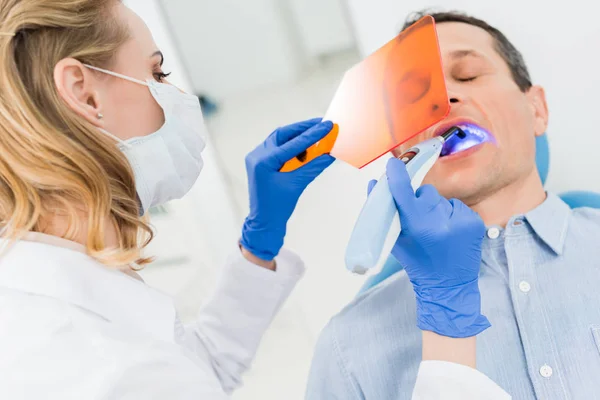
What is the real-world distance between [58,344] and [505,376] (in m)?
0.77

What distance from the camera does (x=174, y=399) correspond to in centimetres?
70

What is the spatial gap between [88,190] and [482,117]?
0.79 meters

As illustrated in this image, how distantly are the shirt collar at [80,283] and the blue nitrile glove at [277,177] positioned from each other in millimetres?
361

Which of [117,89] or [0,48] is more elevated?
[0,48]

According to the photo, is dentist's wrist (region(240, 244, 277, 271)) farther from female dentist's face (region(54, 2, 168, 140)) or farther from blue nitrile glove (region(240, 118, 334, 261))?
female dentist's face (region(54, 2, 168, 140))

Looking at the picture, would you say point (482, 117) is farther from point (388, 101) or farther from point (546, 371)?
point (546, 371)

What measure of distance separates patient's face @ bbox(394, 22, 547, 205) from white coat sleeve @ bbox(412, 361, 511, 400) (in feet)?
1.32

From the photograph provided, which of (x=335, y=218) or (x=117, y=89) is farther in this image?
(x=335, y=218)

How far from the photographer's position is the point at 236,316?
123 centimetres

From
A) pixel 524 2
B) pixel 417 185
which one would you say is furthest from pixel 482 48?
pixel 417 185

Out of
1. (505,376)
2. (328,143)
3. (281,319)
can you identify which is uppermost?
(328,143)

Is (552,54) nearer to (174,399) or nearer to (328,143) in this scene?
(328,143)

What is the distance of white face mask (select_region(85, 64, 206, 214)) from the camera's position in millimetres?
933

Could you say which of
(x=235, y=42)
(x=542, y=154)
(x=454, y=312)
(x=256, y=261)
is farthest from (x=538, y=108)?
(x=235, y=42)
